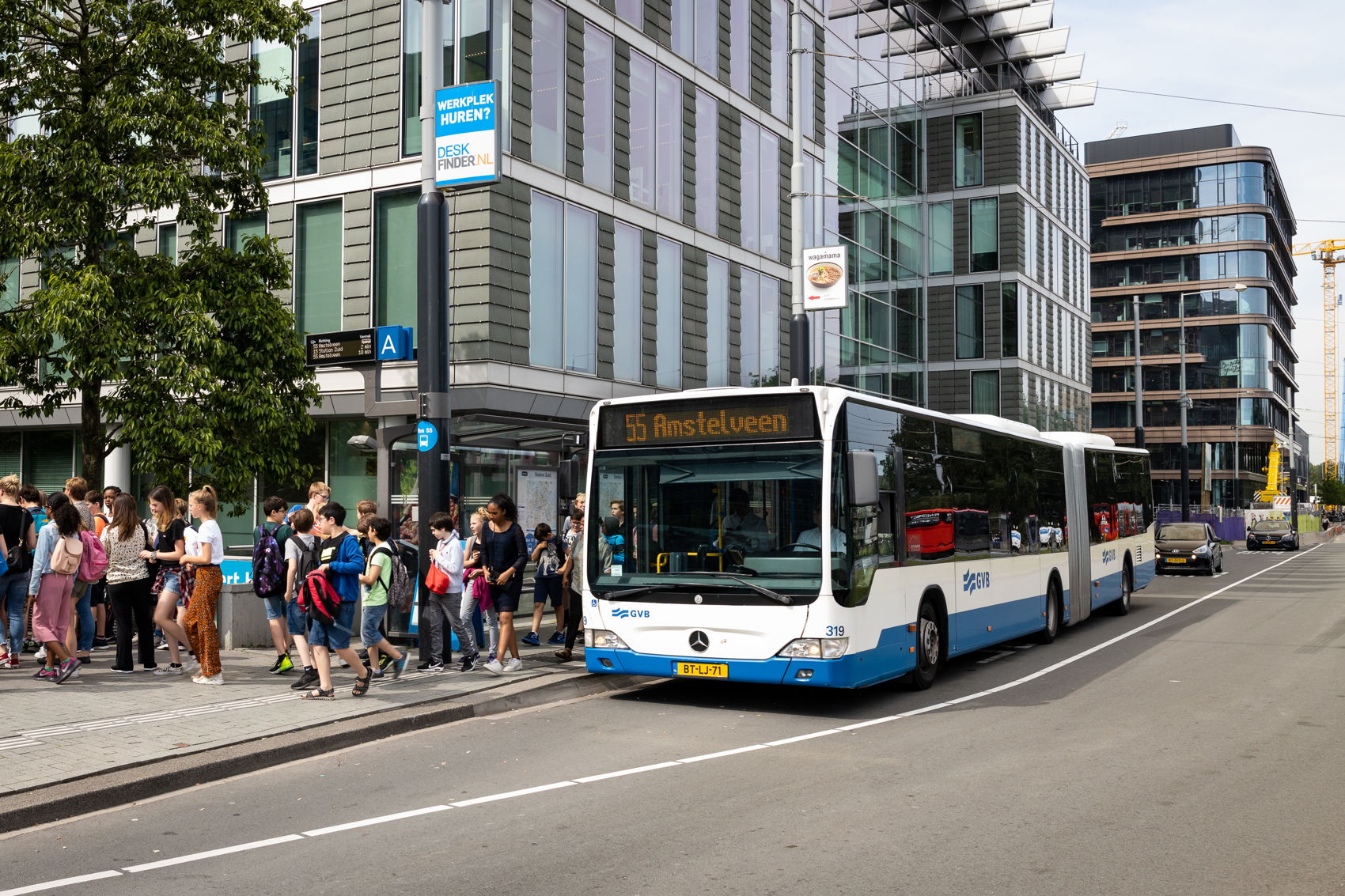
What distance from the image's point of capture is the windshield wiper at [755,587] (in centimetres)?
1012

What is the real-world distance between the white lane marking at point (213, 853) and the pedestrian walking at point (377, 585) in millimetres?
4646

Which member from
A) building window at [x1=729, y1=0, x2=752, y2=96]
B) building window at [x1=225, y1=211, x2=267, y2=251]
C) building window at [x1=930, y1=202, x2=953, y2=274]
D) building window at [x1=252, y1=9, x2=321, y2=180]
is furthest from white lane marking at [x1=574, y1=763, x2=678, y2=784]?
building window at [x1=930, y1=202, x2=953, y2=274]

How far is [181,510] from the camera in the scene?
44.4 ft

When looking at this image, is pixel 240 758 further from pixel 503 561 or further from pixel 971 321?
pixel 971 321

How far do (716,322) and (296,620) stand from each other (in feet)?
52.2

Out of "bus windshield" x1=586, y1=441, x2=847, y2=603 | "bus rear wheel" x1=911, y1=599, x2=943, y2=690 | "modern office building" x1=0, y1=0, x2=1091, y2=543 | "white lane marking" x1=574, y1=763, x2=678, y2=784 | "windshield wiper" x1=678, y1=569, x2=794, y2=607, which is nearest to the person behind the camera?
"white lane marking" x1=574, y1=763, x2=678, y2=784

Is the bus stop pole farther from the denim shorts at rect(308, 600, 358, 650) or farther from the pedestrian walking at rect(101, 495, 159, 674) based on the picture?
the pedestrian walking at rect(101, 495, 159, 674)

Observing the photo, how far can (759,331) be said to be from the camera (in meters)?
27.8

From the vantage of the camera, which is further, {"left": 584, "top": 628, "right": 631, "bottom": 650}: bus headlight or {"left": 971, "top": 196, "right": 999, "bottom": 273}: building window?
{"left": 971, "top": 196, "right": 999, "bottom": 273}: building window

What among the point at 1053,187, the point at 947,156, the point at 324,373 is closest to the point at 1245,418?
the point at 1053,187

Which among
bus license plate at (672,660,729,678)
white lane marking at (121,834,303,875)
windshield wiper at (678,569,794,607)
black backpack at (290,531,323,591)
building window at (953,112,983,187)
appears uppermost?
building window at (953,112,983,187)

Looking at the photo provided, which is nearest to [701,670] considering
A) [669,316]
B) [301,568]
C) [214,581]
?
[301,568]

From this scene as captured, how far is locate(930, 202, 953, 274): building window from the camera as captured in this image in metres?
43.1

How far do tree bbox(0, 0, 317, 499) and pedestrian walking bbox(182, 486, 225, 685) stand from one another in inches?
57.8
